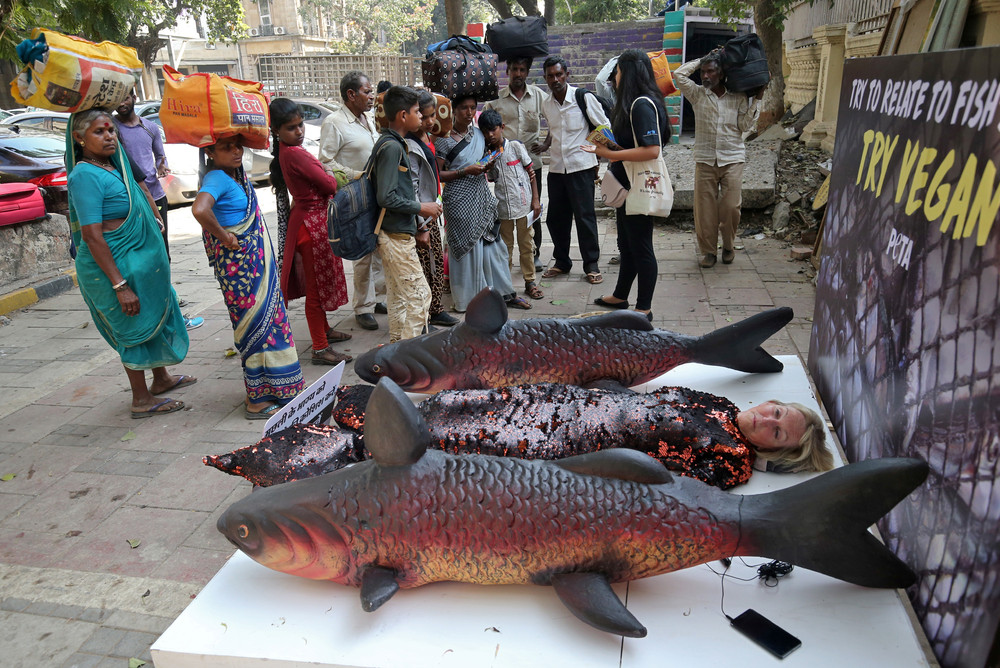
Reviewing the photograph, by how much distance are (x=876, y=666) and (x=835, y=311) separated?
4.27ft

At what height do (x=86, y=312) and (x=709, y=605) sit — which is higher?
(x=709, y=605)

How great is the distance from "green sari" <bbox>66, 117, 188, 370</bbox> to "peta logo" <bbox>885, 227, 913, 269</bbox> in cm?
386

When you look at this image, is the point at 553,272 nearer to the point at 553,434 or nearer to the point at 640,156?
the point at 640,156

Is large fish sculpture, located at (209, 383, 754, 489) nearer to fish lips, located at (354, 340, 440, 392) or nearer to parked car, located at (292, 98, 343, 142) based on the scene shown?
fish lips, located at (354, 340, 440, 392)

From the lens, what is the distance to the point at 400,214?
13.2 feet

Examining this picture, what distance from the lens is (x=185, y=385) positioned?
4641 mm

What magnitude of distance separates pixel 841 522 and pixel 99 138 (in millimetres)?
3958

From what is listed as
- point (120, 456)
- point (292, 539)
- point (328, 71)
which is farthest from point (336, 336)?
point (328, 71)

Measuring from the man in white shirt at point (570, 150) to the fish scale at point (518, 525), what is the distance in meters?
4.61

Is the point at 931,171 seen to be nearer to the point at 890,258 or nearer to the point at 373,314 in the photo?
the point at 890,258

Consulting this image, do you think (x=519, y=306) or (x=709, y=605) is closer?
(x=709, y=605)

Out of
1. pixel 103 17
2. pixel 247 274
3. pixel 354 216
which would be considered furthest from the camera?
pixel 103 17

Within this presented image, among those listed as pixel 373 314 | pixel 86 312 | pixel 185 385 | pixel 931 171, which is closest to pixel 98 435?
pixel 185 385

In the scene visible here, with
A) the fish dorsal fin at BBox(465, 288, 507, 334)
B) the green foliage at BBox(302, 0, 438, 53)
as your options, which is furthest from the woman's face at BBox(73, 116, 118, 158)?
the green foliage at BBox(302, 0, 438, 53)
